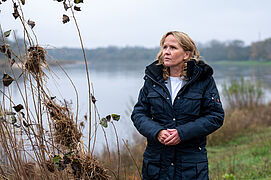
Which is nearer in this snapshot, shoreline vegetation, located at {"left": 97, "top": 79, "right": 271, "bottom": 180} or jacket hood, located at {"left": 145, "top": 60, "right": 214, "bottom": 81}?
jacket hood, located at {"left": 145, "top": 60, "right": 214, "bottom": 81}

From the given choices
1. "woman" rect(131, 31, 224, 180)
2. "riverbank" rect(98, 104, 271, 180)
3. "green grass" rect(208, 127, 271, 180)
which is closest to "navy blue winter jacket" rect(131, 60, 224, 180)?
"woman" rect(131, 31, 224, 180)

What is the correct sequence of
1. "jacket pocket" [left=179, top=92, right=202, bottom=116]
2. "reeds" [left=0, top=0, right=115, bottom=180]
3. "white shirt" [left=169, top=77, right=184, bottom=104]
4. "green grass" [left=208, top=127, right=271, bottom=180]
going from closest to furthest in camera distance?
1. "reeds" [left=0, top=0, right=115, bottom=180]
2. "jacket pocket" [left=179, top=92, right=202, bottom=116]
3. "white shirt" [left=169, top=77, right=184, bottom=104]
4. "green grass" [left=208, top=127, right=271, bottom=180]

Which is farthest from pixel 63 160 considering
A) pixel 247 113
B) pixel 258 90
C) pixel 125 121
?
pixel 258 90

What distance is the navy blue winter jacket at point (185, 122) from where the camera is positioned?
1.95 m

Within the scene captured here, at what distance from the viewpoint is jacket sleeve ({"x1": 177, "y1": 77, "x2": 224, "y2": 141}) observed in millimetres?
1907

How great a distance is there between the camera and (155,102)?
206 cm

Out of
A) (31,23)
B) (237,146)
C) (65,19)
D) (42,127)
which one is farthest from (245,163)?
(31,23)

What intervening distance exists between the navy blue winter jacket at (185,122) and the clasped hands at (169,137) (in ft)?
0.09

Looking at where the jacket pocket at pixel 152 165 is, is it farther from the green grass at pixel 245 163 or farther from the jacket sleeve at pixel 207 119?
the green grass at pixel 245 163

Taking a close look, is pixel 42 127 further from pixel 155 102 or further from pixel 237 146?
pixel 237 146

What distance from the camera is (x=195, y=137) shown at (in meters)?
1.95

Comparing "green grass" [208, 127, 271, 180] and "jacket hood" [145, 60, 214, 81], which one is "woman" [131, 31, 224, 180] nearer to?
"jacket hood" [145, 60, 214, 81]

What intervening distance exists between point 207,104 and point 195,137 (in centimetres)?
24

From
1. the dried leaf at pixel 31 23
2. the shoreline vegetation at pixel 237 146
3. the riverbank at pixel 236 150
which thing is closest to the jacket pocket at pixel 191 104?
the shoreline vegetation at pixel 237 146
